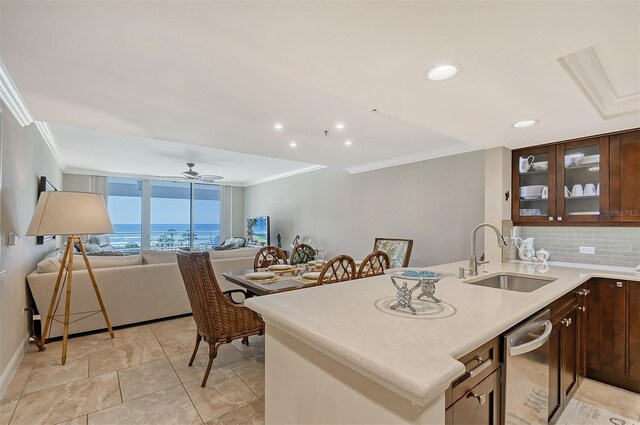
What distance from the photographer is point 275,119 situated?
9.52 feet

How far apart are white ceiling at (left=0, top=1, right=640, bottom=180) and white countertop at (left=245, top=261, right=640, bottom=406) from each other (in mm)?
1207

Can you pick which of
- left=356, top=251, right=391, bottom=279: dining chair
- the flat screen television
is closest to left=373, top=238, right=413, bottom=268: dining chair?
left=356, top=251, right=391, bottom=279: dining chair

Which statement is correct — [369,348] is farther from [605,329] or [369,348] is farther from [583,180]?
[583,180]

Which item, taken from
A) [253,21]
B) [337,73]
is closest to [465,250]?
[337,73]

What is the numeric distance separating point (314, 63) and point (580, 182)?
291cm

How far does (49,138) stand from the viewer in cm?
430

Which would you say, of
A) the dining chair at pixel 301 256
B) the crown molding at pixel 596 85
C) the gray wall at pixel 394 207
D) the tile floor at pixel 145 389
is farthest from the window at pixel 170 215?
the crown molding at pixel 596 85

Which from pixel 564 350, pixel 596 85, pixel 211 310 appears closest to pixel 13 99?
pixel 211 310

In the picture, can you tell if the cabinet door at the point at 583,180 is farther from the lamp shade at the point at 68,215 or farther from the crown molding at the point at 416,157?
the lamp shade at the point at 68,215

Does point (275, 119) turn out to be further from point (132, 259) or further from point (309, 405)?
point (132, 259)

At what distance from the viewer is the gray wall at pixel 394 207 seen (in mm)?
3961

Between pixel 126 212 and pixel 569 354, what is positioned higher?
pixel 126 212

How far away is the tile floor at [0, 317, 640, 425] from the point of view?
2.01 meters

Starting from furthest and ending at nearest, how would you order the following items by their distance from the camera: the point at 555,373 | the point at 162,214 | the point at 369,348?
the point at 162,214
the point at 555,373
the point at 369,348
